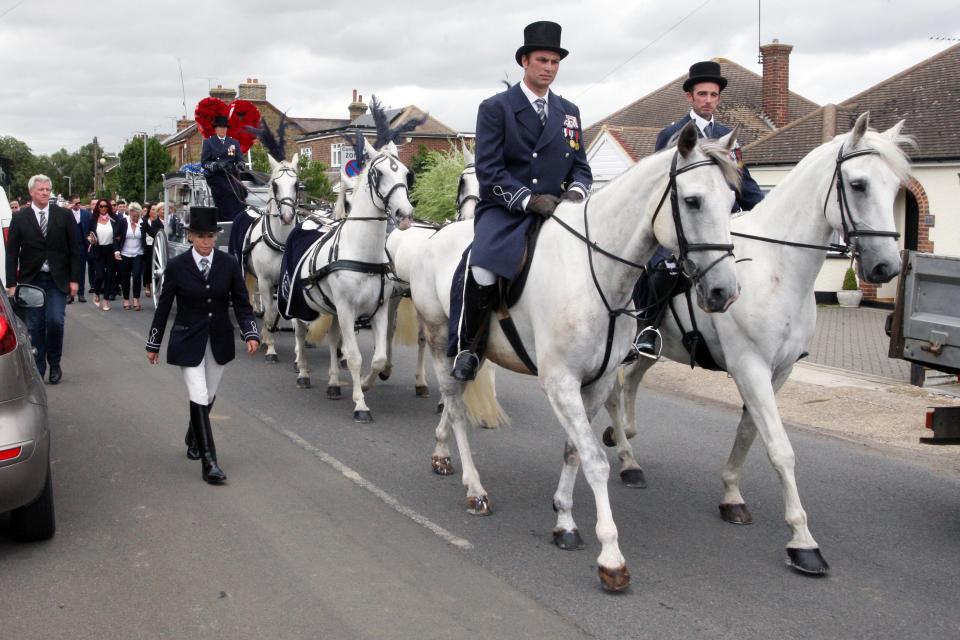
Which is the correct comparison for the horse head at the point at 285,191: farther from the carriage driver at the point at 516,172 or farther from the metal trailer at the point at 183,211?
the carriage driver at the point at 516,172

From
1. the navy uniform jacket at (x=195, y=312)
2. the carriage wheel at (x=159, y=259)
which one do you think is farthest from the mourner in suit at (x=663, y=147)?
the carriage wheel at (x=159, y=259)

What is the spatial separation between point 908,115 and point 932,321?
19020mm

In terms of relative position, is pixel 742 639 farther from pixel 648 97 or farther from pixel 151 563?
pixel 648 97

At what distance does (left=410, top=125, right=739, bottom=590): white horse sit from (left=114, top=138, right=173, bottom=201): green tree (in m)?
55.9

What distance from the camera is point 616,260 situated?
5262 mm

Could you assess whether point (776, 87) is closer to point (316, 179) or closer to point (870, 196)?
point (316, 179)

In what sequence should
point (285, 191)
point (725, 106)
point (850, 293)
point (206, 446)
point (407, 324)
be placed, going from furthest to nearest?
point (725, 106)
point (850, 293)
point (285, 191)
point (407, 324)
point (206, 446)

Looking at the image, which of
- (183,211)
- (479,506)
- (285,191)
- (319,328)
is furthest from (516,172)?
(183,211)

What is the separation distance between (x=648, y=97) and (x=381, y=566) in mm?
37872

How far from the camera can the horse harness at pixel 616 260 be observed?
15.7 feet

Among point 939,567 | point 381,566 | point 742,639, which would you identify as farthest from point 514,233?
point 939,567

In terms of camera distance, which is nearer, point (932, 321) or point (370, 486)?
point (932, 321)

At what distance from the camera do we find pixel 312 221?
37.5 ft

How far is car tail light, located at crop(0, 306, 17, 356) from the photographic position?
5.15 m
